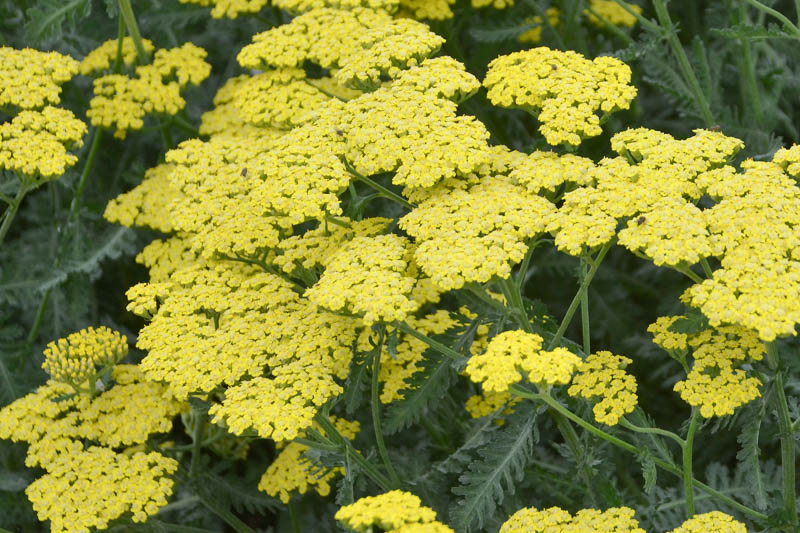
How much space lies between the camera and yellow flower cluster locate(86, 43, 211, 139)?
500cm

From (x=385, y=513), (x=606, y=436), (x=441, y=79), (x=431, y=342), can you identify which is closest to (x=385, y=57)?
(x=441, y=79)

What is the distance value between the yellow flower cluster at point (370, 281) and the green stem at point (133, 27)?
6.66ft

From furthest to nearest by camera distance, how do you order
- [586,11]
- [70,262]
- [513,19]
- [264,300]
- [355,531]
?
[586,11]
[513,19]
[70,262]
[264,300]
[355,531]

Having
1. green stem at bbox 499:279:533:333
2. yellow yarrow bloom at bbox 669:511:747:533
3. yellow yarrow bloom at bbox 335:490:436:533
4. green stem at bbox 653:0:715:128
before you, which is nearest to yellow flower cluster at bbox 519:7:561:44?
green stem at bbox 653:0:715:128

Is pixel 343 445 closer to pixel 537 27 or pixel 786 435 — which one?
pixel 786 435

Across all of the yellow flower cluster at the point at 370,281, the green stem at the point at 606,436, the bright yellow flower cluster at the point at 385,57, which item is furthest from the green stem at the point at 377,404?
the bright yellow flower cluster at the point at 385,57

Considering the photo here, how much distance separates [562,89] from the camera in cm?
404

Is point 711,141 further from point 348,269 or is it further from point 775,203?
point 348,269

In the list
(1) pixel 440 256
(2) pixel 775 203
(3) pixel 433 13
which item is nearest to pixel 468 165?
(1) pixel 440 256

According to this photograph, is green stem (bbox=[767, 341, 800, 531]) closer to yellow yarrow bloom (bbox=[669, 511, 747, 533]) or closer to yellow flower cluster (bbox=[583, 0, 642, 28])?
yellow yarrow bloom (bbox=[669, 511, 747, 533])

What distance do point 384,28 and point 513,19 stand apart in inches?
47.8

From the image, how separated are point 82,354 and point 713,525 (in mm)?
2579

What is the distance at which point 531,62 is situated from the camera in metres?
4.22

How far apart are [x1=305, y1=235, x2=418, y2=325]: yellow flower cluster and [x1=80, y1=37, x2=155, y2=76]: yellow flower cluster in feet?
7.01
